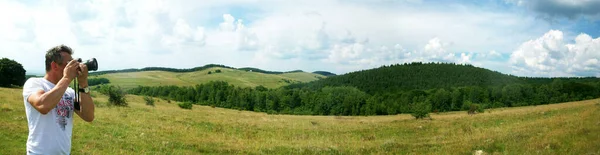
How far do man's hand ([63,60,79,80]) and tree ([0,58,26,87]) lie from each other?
77186 mm

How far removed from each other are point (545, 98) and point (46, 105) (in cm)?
12720

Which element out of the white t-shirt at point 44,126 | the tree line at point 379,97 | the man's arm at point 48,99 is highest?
the man's arm at point 48,99

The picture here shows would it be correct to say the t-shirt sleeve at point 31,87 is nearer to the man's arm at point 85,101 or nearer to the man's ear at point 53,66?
the man's ear at point 53,66

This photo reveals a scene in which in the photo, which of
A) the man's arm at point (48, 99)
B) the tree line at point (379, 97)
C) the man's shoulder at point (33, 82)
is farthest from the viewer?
the tree line at point (379, 97)

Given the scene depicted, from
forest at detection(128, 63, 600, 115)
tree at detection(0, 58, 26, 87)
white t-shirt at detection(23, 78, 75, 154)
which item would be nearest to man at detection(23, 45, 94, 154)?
white t-shirt at detection(23, 78, 75, 154)

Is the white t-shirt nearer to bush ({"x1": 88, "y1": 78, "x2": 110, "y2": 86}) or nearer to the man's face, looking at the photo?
the man's face

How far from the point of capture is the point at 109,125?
2131cm

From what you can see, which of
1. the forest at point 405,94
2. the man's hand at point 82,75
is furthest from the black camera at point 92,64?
the forest at point 405,94

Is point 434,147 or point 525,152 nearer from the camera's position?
point 525,152

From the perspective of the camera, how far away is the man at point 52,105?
4.92m

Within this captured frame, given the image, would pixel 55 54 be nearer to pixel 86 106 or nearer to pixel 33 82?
pixel 33 82

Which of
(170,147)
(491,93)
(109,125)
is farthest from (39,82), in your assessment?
(491,93)

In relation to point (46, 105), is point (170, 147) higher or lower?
lower

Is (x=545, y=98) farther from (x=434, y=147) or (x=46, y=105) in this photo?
(x=46, y=105)
